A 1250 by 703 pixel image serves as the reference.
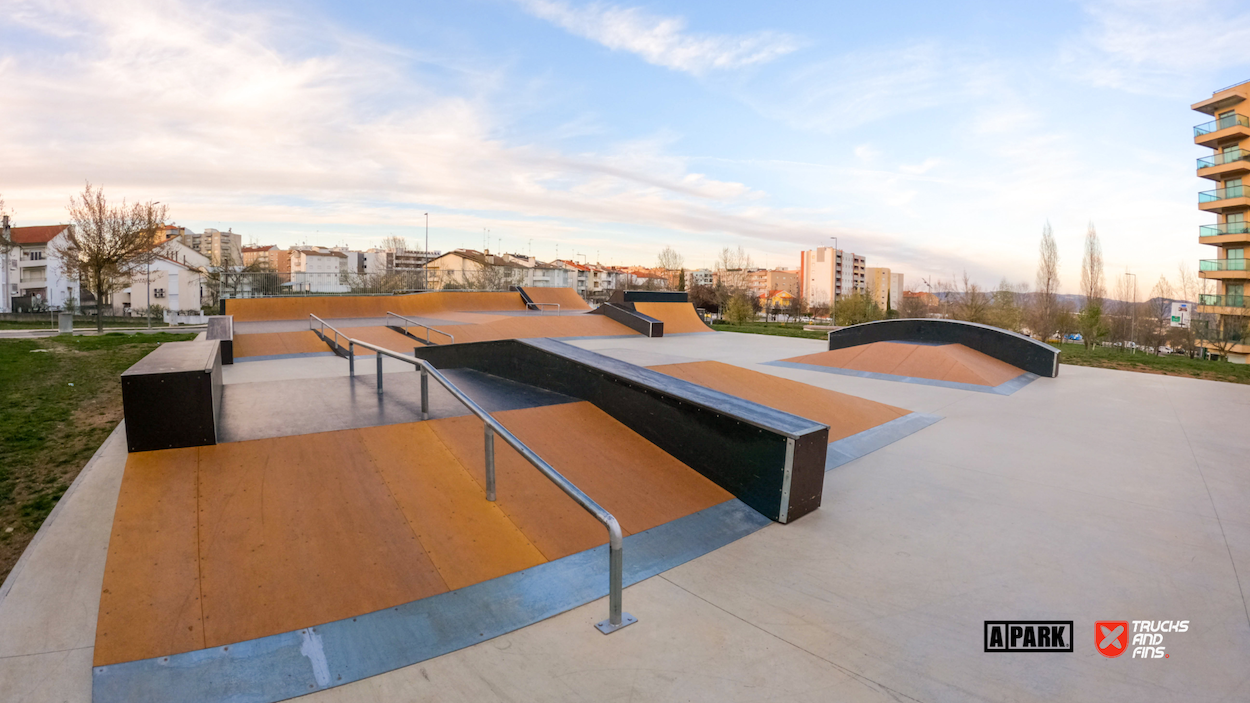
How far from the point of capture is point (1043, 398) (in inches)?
428

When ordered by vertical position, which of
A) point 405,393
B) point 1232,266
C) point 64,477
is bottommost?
point 64,477

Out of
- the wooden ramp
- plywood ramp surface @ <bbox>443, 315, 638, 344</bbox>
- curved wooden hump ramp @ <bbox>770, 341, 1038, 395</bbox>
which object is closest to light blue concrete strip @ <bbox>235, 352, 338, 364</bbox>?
plywood ramp surface @ <bbox>443, 315, 638, 344</bbox>

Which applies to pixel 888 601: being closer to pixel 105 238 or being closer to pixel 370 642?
pixel 370 642

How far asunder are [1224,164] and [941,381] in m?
34.4

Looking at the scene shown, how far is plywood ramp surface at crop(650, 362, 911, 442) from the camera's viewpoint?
822 centimetres

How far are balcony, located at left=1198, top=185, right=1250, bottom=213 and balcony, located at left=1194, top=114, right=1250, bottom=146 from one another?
2748 mm

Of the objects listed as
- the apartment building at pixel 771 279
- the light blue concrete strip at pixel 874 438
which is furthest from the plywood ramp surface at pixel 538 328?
the apartment building at pixel 771 279

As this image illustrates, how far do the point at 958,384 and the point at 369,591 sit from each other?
484 inches

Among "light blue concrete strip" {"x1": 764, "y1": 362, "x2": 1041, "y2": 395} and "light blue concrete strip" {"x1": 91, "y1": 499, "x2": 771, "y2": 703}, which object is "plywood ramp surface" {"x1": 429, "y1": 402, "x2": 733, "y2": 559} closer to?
"light blue concrete strip" {"x1": 91, "y1": 499, "x2": 771, "y2": 703}

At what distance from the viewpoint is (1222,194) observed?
31.8 meters

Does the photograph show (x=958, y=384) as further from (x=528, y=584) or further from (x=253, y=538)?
(x=253, y=538)

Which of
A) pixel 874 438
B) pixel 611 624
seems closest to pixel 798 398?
pixel 874 438

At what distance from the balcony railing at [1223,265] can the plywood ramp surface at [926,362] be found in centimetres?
2900

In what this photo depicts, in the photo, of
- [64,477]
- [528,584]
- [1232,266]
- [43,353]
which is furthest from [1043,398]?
[1232,266]
